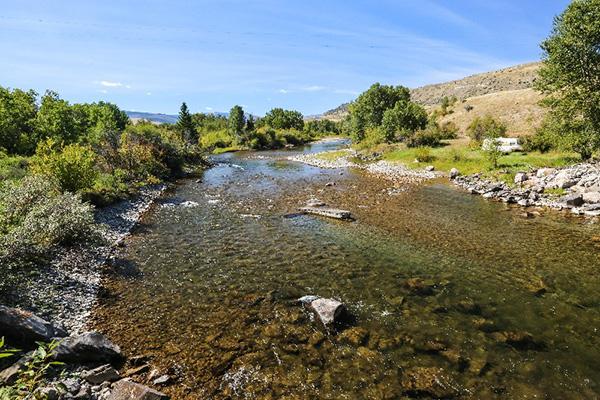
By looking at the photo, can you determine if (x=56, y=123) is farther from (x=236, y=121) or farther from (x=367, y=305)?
(x=236, y=121)

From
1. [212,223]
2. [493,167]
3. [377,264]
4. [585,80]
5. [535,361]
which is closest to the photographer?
[535,361]

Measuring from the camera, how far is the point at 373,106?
295ft

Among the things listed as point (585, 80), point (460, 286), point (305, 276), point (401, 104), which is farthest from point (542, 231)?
point (401, 104)

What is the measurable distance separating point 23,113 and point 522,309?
6207 cm

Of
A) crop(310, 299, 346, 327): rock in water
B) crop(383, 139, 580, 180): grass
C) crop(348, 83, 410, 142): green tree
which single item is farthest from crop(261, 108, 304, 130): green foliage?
crop(310, 299, 346, 327): rock in water

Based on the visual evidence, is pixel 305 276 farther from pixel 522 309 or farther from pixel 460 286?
pixel 522 309

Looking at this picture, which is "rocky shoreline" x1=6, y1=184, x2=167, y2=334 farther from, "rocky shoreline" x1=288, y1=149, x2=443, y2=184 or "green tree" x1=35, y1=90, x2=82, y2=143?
"green tree" x1=35, y1=90, x2=82, y2=143

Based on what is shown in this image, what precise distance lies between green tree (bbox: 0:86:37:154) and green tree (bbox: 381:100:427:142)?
5736 cm

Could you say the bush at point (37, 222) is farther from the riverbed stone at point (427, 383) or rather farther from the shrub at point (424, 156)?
the shrub at point (424, 156)

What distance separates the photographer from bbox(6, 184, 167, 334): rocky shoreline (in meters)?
12.2

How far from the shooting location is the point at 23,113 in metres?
50.2

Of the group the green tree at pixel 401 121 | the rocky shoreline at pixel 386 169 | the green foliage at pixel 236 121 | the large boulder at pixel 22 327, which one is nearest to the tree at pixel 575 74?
the rocky shoreline at pixel 386 169

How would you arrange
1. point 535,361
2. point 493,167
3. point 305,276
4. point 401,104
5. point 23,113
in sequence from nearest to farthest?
1. point 535,361
2. point 305,276
3. point 493,167
4. point 23,113
5. point 401,104

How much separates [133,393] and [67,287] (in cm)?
758
